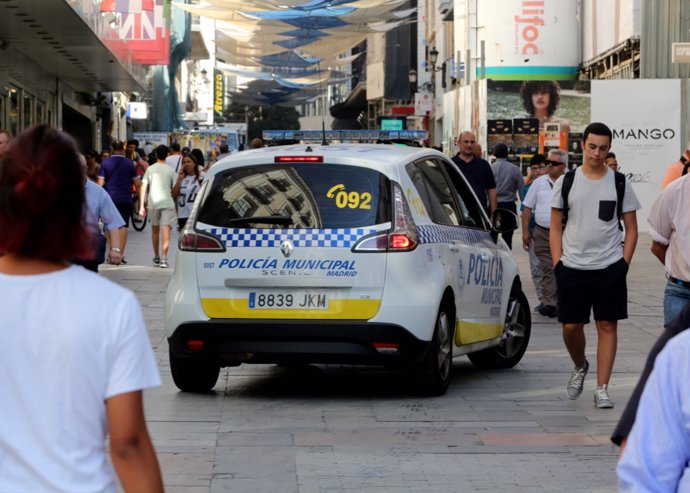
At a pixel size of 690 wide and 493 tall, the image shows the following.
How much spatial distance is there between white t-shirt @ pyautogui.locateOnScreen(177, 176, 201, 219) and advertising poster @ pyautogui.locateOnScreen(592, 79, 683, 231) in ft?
42.3

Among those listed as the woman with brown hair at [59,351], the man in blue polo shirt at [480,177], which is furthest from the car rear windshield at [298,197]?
the man in blue polo shirt at [480,177]

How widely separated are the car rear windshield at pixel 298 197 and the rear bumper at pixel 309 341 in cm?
61

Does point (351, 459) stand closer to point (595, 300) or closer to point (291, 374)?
point (595, 300)

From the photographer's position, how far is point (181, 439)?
26.1 ft

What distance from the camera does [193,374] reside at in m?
9.55

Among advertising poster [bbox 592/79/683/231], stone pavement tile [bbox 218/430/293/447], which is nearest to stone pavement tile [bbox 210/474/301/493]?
stone pavement tile [bbox 218/430/293/447]

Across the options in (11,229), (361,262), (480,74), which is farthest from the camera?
(480,74)

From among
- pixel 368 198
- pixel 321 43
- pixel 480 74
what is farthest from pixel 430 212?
pixel 321 43

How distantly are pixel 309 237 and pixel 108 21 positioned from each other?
68.8 feet

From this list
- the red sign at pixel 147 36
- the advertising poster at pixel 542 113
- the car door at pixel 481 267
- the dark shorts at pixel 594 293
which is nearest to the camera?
the dark shorts at pixel 594 293

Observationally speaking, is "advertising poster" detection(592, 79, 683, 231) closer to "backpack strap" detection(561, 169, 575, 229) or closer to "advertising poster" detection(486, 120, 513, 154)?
"advertising poster" detection(486, 120, 513, 154)

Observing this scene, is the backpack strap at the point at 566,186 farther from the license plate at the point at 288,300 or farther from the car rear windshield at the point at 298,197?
the license plate at the point at 288,300

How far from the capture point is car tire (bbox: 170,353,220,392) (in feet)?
31.1

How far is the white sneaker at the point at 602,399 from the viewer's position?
9.00 m
